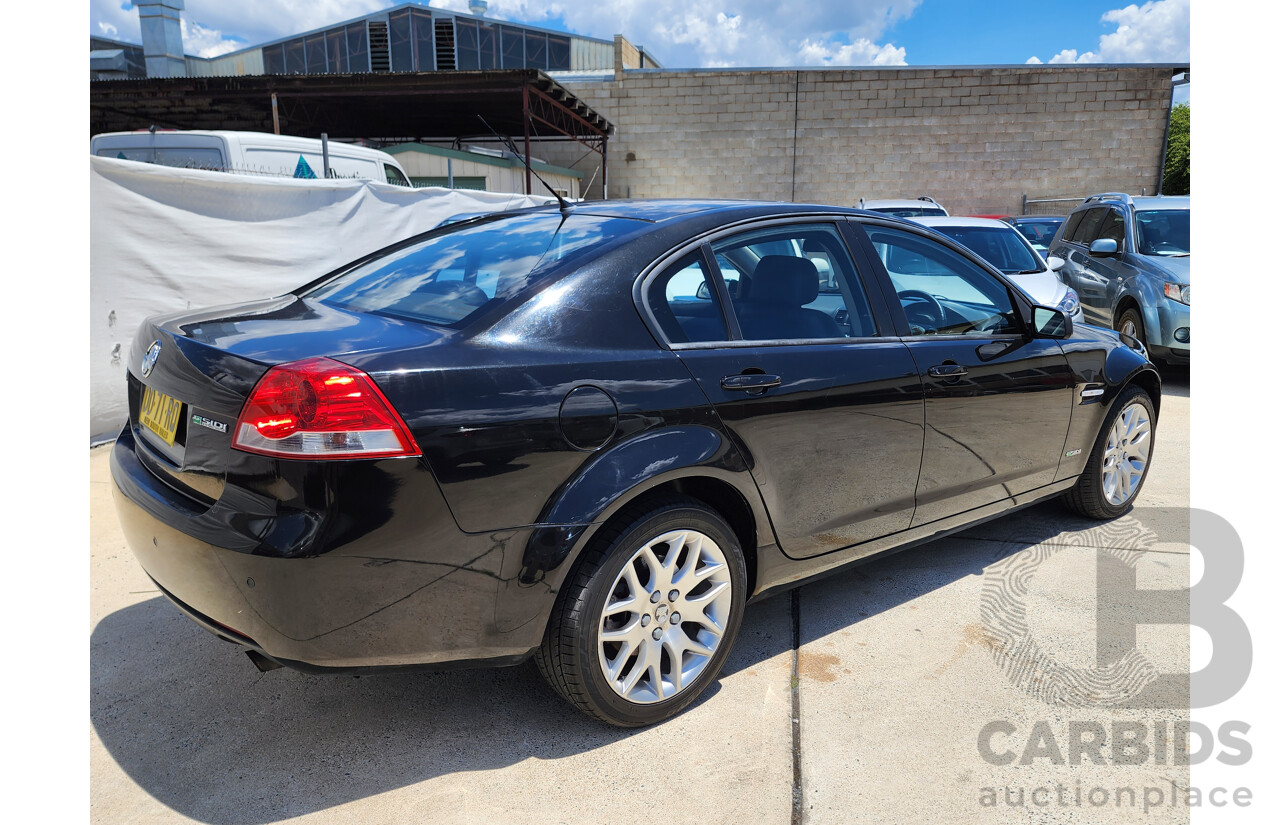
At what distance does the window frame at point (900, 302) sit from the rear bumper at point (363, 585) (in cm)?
176

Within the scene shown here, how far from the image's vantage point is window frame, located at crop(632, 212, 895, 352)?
257 centimetres

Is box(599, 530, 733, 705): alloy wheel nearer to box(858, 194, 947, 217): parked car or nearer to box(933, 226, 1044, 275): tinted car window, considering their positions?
box(933, 226, 1044, 275): tinted car window

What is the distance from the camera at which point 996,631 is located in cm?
328

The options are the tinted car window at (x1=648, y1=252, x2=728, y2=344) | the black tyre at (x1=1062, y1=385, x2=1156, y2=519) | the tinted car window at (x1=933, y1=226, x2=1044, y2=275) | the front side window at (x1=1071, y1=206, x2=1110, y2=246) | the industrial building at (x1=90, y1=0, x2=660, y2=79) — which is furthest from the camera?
the industrial building at (x1=90, y1=0, x2=660, y2=79)

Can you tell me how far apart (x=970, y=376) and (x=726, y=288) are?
118 centimetres

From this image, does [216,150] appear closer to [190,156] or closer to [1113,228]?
[190,156]

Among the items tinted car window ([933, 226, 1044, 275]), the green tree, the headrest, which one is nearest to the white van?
tinted car window ([933, 226, 1044, 275])

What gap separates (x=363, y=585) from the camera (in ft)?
6.89

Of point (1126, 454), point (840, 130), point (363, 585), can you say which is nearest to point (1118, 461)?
point (1126, 454)

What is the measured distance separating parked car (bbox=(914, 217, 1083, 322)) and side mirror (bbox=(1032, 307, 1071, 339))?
453 centimetres

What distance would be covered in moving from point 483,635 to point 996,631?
6.76 feet

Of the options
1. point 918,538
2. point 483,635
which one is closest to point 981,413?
point 918,538

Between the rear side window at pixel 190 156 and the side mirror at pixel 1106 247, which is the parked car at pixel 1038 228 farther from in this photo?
the rear side window at pixel 190 156

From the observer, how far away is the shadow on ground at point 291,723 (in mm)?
2361
